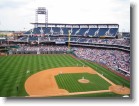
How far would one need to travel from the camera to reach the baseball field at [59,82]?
14367 millimetres

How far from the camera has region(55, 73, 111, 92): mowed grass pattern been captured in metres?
15.4

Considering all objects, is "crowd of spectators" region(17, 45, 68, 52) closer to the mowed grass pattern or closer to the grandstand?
the grandstand

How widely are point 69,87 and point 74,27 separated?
97.7ft

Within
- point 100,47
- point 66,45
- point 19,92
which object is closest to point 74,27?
point 66,45

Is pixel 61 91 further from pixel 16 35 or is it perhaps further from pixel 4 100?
pixel 16 35

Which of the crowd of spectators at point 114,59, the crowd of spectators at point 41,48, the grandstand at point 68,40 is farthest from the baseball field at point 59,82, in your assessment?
the crowd of spectators at point 41,48

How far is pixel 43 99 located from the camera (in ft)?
41.9

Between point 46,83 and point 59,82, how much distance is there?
1245 millimetres

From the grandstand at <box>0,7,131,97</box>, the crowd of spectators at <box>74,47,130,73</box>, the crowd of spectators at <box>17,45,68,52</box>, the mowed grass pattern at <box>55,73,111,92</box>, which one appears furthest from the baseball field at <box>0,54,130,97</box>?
the crowd of spectators at <box>17,45,68,52</box>

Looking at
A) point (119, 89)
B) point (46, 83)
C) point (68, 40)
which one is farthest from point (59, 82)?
point (68, 40)

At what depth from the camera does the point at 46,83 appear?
16.4 metres

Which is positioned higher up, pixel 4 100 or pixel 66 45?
pixel 66 45

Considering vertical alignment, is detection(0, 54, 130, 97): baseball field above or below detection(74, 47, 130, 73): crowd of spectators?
below

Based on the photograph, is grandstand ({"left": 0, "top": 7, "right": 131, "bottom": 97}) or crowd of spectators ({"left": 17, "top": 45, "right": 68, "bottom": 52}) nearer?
grandstand ({"left": 0, "top": 7, "right": 131, "bottom": 97})
